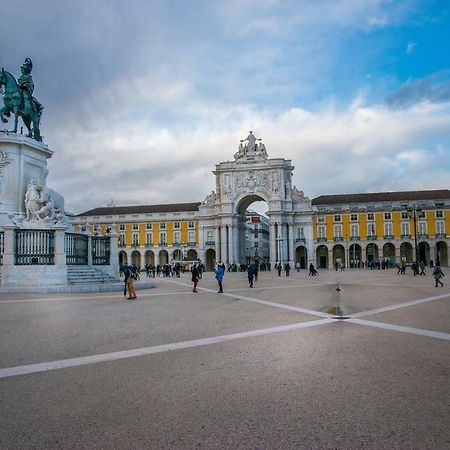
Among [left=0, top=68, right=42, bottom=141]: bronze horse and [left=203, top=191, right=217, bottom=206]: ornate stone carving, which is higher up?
[left=203, top=191, right=217, bottom=206]: ornate stone carving

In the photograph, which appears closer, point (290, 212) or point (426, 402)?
point (426, 402)

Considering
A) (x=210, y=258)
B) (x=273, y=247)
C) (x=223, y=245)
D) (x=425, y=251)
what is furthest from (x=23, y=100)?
(x=425, y=251)

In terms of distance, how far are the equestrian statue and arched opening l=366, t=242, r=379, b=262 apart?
204 feet

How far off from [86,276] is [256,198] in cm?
5870

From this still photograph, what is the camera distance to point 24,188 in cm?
1800

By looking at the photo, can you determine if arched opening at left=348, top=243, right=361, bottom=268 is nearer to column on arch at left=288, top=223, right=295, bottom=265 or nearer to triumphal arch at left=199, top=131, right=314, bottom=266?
triumphal arch at left=199, top=131, right=314, bottom=266

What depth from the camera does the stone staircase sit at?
1706 cm

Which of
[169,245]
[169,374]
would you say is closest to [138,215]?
[169,245]

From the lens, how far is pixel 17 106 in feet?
61.0

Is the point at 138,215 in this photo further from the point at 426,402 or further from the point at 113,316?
the point at 426,402

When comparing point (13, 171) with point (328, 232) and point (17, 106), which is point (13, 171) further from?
point (328, 232)

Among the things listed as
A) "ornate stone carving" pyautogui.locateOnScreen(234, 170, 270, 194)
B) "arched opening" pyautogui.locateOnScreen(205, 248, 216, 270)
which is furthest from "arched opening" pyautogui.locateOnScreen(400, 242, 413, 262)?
"arched opening" pyautogui.locateOnScreen(205, 248, 216, 270)

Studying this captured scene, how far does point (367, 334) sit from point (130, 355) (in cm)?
401

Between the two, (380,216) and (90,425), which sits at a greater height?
(380,216)
